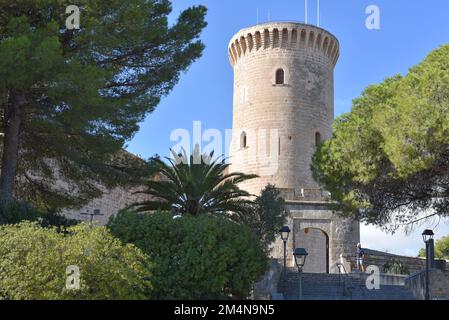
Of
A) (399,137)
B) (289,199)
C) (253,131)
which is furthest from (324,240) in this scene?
(399,137)

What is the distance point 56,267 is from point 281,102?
20.2 metres

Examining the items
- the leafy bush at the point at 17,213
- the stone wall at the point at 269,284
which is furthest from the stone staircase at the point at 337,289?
the leafy bush at the point at 17,213

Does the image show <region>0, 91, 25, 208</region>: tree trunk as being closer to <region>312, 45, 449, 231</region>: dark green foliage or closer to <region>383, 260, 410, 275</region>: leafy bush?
<region>312, 45, 449, 231</region>: dark green foliage

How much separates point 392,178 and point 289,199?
33.7 feet

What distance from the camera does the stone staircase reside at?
16.8 metres

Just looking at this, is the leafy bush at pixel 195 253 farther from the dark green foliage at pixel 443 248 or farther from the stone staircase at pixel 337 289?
the dark green foliage at pixel 443 248

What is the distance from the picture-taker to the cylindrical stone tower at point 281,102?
28.7 metres

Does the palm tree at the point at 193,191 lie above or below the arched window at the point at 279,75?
below

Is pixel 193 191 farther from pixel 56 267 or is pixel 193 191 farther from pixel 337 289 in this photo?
pixel 56 267

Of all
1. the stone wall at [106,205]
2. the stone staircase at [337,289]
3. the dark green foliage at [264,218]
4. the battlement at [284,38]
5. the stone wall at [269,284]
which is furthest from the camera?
the battlement at [284,38]

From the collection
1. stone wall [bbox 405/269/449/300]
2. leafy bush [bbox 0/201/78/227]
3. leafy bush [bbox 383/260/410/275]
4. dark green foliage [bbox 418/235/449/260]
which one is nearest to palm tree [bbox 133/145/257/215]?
leafy bush [bbox 0/201/78/227]

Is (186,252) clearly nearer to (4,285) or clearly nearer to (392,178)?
(4,285)

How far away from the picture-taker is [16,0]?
13.8 m

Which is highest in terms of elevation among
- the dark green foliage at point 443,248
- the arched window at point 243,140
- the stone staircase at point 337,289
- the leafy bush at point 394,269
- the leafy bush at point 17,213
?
the arched window at point 243,140
